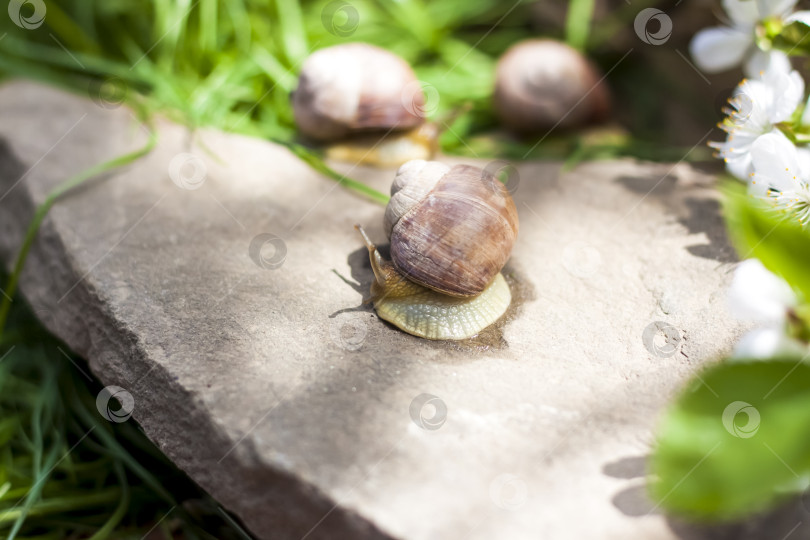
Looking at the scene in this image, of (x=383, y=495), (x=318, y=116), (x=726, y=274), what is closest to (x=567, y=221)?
(x=726, y=274)

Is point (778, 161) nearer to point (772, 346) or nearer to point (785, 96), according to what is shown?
point (785, 96)

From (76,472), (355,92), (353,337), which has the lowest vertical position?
(76,472)

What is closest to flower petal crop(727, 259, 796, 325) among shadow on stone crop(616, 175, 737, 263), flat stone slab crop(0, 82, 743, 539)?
flat stone slab crop(0, 82, 743, 539)

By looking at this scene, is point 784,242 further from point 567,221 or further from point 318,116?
point 318,116

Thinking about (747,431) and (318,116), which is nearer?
(747,431)

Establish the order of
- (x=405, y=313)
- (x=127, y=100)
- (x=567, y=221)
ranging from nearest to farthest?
1. (x=405, y=313)
2. (x=567, y=221)
3. (x=127, y=100)

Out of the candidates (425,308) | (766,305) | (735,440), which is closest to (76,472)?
(425,308)

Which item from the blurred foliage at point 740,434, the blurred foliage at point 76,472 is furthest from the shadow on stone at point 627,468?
the blurred foliage at point 76,472
